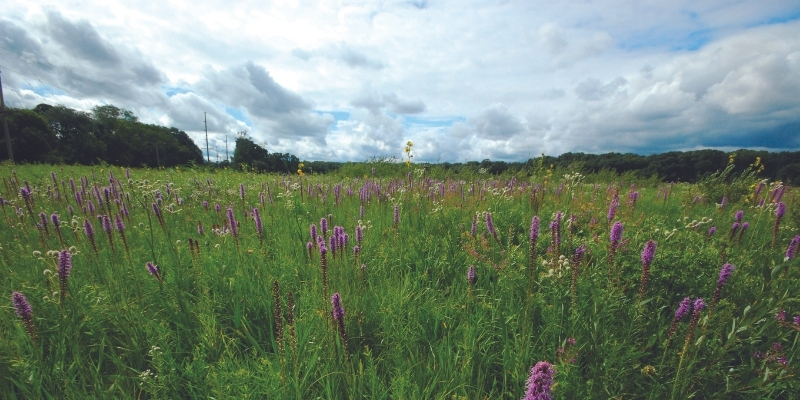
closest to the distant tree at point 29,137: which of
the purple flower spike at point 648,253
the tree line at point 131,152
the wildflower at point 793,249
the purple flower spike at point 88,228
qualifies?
the tree line at point 131,152

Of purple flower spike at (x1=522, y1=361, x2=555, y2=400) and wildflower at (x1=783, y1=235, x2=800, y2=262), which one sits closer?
purple flower spike at (x1=522, y1=361, x2=555, y2=400)

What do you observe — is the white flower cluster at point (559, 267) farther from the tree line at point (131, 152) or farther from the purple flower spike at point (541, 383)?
the tree line at point (131, 152)

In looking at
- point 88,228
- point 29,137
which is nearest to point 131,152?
point 29,137

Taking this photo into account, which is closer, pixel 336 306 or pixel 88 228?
pixel 336 306

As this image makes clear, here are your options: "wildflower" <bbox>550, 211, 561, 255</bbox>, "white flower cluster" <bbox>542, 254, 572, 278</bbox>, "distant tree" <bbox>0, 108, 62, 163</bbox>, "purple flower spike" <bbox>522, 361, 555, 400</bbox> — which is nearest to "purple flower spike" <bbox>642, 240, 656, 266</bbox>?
"white flower cluster" <bbox>542, 254, 572, 278</bbox>

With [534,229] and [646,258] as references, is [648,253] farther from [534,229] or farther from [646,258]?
[534,229]

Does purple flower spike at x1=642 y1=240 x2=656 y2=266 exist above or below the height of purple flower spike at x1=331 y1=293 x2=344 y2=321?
above

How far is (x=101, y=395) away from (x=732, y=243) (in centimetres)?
544

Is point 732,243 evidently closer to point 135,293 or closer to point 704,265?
point 704,265

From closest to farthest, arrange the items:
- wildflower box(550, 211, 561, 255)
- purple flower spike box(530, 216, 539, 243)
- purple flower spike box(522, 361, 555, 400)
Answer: purple flower spike box(522, 361, 555, 400) → purple flower spike box(530, 216, 539, 243) → wildflower box(550, 211, 561, 255)

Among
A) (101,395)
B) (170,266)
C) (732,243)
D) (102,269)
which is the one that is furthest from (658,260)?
(102,269)

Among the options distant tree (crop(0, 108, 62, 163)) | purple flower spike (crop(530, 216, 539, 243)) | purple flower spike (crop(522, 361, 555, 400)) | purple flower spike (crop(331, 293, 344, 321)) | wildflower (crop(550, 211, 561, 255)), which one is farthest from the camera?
distant tree (crop(0, 108, 62, 163))

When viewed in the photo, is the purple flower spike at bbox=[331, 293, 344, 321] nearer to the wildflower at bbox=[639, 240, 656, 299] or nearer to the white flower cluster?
the white flower cluster

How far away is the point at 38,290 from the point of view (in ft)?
8.46
